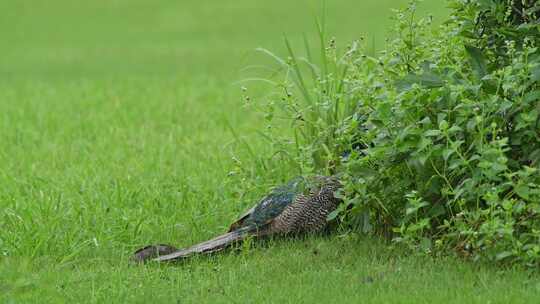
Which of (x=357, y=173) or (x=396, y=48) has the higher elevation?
(x=396, y=48)

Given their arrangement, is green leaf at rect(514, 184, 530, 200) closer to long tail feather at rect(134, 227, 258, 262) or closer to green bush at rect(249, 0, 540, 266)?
green bush at rect(249, 0, 540, 266)

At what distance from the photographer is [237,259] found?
5.54 meters

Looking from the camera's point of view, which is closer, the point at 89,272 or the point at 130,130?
the point at 89,272

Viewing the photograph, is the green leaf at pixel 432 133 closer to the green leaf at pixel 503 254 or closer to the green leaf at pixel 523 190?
the green leaf at pixel 523 190

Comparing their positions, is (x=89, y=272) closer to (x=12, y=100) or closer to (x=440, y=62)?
(x=440, y=62)

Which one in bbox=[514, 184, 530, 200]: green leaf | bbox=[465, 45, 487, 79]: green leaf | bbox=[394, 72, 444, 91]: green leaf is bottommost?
bbox=[514, 184, 530, 200]: green leaf

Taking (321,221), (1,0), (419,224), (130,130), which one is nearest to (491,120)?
(419,224)

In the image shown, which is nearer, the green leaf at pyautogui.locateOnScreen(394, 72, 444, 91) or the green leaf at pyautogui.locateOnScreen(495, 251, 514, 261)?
the green leaf at pyautogui.locateOnScreen(495, 251, 514, 261)

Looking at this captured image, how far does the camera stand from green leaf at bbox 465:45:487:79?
17.3 ft

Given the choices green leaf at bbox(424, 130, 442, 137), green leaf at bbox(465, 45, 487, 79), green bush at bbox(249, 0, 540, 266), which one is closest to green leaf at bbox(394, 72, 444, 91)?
green bush at bbox(249, 0, 540, 266)

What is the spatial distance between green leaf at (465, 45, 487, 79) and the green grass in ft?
3.02

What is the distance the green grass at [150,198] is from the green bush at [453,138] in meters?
0.19

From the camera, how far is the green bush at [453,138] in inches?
194

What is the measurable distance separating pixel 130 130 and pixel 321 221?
173 inches
